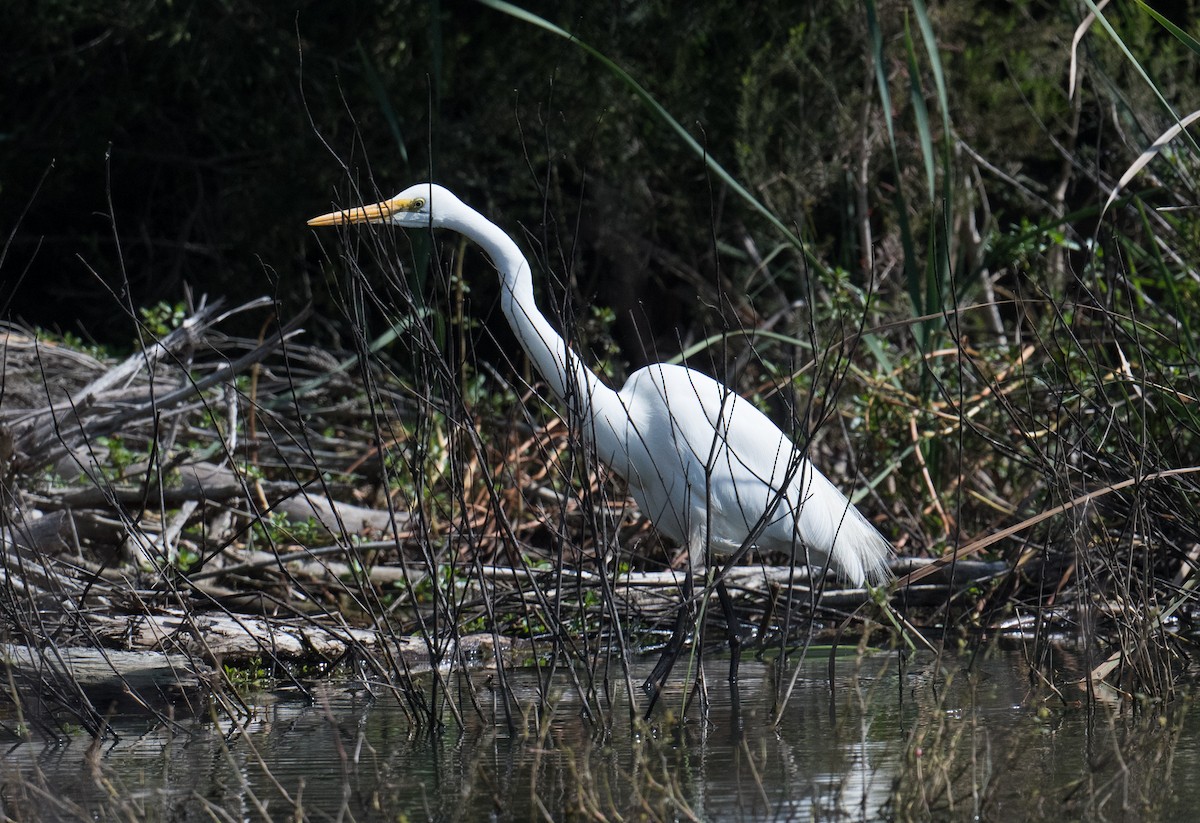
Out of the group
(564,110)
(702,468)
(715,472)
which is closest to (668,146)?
(564,110)

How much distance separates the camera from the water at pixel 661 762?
239 centimetres

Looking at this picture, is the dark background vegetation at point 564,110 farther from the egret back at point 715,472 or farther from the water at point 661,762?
the water at point 661,762

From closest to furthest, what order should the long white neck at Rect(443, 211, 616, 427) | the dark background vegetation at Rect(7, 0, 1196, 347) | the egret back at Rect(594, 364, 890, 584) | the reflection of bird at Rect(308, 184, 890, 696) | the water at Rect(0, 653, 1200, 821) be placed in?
the water at Rect(0, 653, 1200, 821), the long white neck at Rect(443, 211, 616, 427), the reflection of bird at Rect(308, 184, 890, 696), the egret back at Rect(594, 364, 890, 584), the dark background vegetation at Rect(7, 0, 1196, 347)

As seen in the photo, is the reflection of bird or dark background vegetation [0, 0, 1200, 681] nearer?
the reflection of bird

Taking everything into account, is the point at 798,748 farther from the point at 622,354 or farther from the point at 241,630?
the point at 622,354

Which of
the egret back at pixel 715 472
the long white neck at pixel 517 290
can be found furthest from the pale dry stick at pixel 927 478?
the long white neck at pixel 517 290

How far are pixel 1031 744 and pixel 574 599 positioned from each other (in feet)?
6.67

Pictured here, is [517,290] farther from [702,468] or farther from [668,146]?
[668,146]

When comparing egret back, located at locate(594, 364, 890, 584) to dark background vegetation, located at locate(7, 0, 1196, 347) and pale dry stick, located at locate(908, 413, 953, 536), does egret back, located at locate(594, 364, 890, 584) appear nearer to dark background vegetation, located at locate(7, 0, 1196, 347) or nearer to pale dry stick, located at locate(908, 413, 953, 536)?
pale dry stick, located at locate(908, 413, 953, 536)

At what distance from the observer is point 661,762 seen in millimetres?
2734

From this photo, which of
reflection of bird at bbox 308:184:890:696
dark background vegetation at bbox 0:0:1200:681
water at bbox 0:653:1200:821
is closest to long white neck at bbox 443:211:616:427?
reflection of bird at bbox 308:184:890:696

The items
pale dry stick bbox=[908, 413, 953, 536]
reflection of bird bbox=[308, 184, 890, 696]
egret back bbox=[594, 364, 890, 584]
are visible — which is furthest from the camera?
pale dry stick bbox=[908, 413, 953, 536]

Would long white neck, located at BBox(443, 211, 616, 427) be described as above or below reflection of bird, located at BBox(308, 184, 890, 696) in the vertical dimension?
above

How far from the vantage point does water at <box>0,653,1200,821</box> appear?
2.39 m
